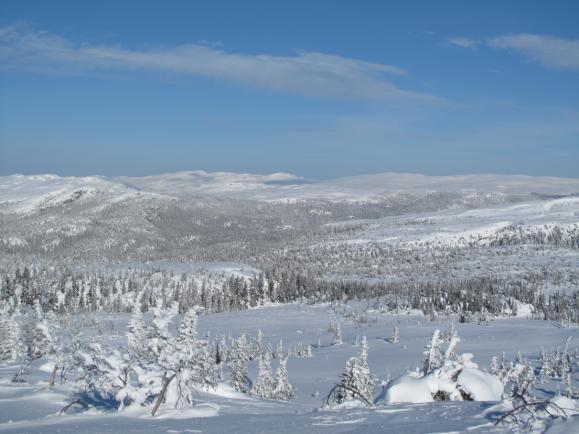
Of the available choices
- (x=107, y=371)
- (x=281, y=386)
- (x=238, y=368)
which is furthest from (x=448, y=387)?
(x=238, y=368)

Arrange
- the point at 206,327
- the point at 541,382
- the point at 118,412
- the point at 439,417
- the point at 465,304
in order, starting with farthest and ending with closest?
1. the point at 465,304
2. the point at 206,327
3. the point at 541,382
4. the point at 118,412
5. the point at 439,417

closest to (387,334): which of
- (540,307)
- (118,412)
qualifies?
(540,307)

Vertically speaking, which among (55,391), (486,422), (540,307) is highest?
(486,422)

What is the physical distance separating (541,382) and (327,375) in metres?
31.9

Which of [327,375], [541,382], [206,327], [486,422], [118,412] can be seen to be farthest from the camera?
[206,327]

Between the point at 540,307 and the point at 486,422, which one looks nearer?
the point at 486,422

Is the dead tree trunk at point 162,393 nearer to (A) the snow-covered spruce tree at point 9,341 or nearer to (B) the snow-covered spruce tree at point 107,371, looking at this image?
(B) the snow-covered spruce tree at point 107,371

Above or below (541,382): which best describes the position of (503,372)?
above

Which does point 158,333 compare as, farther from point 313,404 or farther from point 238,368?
point 238,368

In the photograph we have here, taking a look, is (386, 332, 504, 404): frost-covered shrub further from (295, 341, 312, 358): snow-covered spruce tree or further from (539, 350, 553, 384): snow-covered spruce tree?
(295, 341, 312, 358): snow-covered spruce tree

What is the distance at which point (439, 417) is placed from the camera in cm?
1425

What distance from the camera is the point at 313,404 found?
167ft

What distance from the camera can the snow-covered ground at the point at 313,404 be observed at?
14555 millimetres

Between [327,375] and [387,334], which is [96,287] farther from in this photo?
[327,375]
